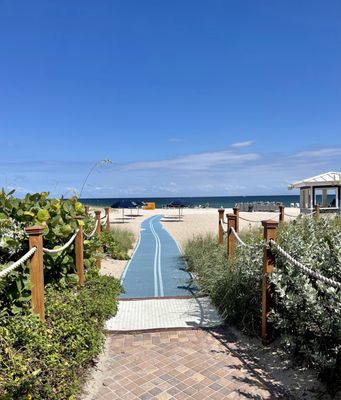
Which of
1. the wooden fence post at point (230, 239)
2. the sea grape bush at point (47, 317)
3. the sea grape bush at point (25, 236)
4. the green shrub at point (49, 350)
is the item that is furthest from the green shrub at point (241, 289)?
the sea grape bush at point (25, 236)

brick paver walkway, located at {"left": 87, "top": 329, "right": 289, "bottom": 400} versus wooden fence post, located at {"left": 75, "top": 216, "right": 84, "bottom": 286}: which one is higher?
wooden fence post, located at {"left": 75, "top": 216, "right": 84, "bottom": 286}

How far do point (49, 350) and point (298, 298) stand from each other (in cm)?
241

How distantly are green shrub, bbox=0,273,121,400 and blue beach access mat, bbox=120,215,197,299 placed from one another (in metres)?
2.36

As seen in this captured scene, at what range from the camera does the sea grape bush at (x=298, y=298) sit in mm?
2977

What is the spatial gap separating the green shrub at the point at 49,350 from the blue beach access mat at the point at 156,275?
236 cm

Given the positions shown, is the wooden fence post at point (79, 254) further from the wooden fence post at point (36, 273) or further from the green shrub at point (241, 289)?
the green shrub at point (241, 289)

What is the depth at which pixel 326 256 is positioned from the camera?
11.7ft

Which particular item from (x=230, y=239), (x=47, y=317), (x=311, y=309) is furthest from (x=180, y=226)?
(x=311, y=309)

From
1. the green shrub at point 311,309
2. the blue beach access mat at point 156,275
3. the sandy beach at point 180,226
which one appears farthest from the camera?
the sandy beach at point 180,226

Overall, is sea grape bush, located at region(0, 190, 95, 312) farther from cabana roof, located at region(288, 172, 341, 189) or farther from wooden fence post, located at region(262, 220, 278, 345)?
cabana roof, located at region(288, 172, 341, 189)

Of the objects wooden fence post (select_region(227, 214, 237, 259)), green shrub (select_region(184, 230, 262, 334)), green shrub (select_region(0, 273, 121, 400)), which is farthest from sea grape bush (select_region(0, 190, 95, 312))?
wooden fence post (select_region(227, 214, 237, 259))

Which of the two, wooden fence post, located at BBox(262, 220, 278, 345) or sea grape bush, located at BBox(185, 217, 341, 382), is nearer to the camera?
sea grape bush, located at BBox(185, 217, 341, 382)

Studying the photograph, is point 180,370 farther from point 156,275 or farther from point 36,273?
point 156,275

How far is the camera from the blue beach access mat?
6387 mm
